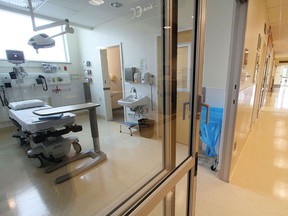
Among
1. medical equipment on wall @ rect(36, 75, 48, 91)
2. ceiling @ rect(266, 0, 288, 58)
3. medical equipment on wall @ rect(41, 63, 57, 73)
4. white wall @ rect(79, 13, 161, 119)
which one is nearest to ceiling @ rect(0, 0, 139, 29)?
white wall @ rect(79, 13, 161, 119)

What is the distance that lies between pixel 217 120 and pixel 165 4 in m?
1.77

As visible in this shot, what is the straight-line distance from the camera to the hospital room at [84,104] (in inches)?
46.2

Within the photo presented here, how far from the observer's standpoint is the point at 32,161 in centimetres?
250

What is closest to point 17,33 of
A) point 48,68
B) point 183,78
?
point 48,68

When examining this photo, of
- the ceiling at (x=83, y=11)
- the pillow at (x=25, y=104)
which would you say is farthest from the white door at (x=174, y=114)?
the pillow at (x=25, y=104)

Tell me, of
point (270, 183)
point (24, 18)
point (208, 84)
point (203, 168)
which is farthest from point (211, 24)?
point (24, 18)

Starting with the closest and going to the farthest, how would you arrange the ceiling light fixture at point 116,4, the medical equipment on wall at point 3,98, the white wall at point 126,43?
the medical equipment on wall at point 3,98
the ceiling light fixture at point 116,4
the white wall at point 126,43

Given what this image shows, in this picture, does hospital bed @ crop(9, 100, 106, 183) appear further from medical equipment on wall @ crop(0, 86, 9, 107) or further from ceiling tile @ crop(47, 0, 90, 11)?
ceiling tile @ crop(47, 0, 90, 11)

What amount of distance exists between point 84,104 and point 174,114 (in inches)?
72.8

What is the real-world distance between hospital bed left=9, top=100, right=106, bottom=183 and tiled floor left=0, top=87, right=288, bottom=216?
0.15 m

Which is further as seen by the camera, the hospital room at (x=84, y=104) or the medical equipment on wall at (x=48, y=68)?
the medical equipment on wall at (x=48, y=68)

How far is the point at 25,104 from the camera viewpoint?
2.96 meters

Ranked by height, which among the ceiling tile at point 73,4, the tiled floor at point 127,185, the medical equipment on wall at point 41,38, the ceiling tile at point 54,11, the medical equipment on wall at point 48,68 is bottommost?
the tiled floor at point 127,185

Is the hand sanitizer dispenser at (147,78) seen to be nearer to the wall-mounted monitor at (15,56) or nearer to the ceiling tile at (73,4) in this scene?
the ceiling tile at (73,4)
